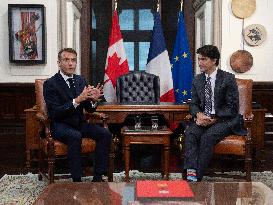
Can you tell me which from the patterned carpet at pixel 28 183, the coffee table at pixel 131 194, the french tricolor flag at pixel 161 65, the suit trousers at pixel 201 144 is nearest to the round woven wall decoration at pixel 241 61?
the french tricolor flag at pixel 161 65

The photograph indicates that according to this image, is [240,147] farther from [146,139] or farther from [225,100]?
[146,139]

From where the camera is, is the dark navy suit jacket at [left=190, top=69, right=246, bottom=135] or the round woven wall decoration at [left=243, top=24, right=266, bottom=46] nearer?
the dark navy suit jacket at [left=190, top=69, right=246, bottom=135]

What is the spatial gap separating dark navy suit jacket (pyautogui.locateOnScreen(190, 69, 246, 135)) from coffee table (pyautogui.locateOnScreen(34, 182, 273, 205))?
1675mm

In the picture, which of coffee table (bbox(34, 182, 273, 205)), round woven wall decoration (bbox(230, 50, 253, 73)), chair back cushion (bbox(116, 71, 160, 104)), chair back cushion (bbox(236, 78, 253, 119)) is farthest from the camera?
round woven wall decoration (bbox(230, 50, 253, 73))

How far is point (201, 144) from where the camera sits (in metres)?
4.39

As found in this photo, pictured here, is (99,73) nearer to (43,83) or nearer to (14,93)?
(14,93)

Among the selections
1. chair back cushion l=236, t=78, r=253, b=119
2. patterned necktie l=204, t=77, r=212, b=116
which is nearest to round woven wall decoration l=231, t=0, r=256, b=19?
chair back cushion l=236, t=78, r=253, b=119

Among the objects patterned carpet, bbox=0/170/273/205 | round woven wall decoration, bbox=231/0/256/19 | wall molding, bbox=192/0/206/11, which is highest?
wall molding, bbox=192/0/206/11

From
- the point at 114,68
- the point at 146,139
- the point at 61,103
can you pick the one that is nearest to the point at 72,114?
the point at 61,103

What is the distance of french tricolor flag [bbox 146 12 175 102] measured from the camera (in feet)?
22.7

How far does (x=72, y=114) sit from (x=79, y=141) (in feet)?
1.06

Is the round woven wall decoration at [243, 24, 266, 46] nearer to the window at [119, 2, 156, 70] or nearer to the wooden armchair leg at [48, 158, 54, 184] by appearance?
the window at [119, 2, 156, 70]

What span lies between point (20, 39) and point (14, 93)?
809 millimetres

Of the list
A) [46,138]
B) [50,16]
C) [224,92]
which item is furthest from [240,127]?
[50,16]
